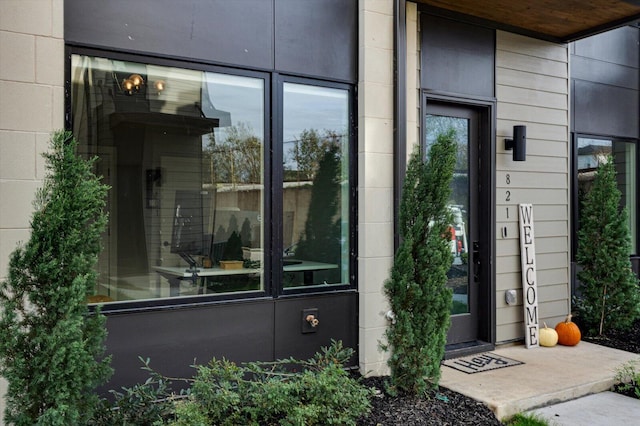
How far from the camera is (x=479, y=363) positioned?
4.57m

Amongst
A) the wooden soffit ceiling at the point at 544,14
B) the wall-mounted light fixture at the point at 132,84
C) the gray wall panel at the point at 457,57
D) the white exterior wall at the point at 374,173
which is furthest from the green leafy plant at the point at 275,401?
the wooden soffit ceiling at the point at 544,14

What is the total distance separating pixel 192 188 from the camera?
3.76 metres

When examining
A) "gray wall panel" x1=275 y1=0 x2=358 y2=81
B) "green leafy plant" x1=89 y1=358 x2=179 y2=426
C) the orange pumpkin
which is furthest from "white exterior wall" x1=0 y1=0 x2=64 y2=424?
the orange pumpkin

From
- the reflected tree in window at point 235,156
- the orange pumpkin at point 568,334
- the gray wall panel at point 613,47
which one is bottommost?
the orange pumpkin at point 568,334

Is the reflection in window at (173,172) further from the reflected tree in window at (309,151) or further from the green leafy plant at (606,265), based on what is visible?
the green leafy plant at (606,265)

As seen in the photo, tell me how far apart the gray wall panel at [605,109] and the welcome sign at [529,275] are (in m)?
1.60

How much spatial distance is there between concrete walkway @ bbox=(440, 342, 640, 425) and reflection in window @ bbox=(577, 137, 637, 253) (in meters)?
2.01

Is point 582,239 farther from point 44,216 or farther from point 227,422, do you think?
point 44,216

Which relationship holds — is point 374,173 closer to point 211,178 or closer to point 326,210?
point 326,210

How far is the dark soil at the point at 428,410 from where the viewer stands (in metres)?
3.24

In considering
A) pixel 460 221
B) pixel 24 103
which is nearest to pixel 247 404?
pixel 24 103

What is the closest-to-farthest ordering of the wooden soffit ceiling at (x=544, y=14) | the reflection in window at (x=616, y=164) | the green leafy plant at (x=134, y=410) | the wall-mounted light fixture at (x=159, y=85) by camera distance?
the green leafy plant at (x=134, y=410), the wall-mounted light fixture at (x=159, y=85), the wooden soffit ceiling at (x=544, y=14), the reflection in window at (x=616, y=164)

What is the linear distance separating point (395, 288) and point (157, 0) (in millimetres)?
2372

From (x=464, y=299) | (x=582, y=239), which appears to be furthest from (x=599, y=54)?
(x=464, y=299)
